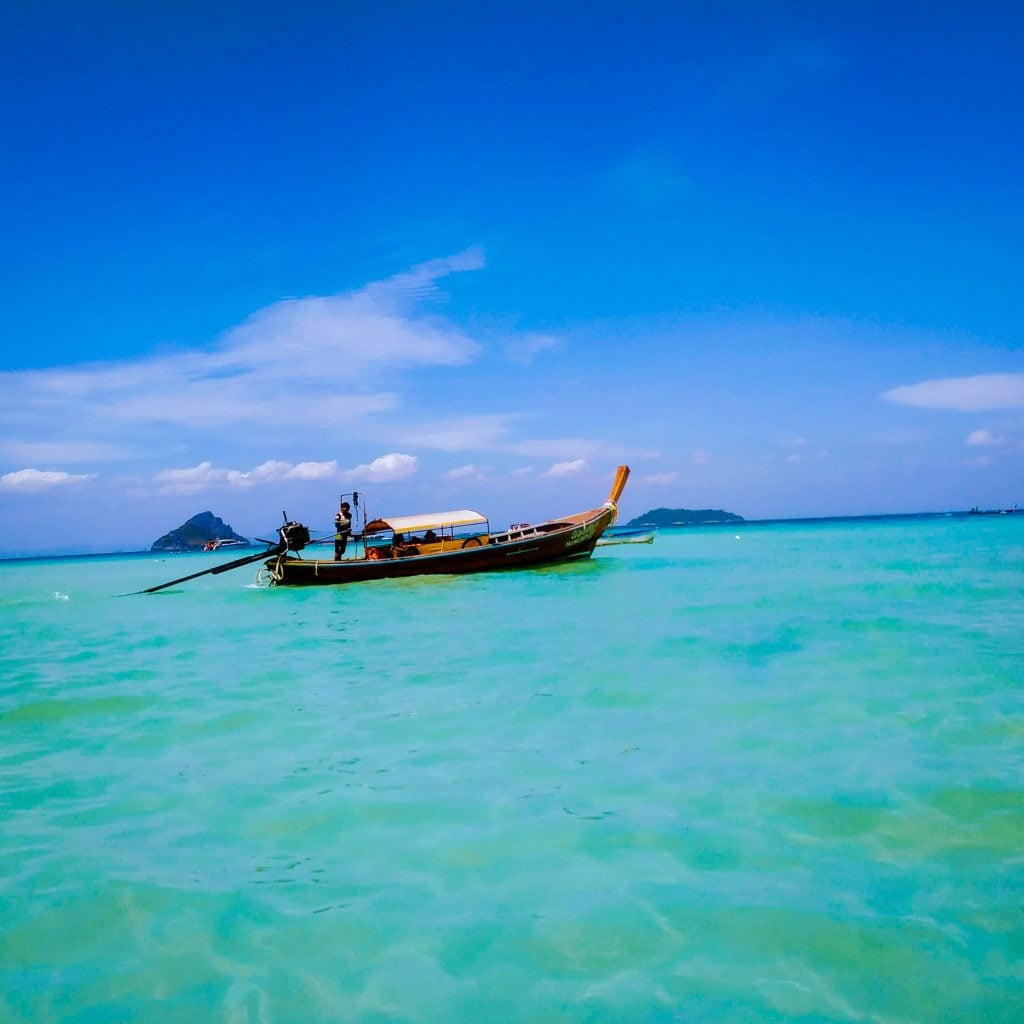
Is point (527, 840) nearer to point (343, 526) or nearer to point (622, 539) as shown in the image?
point (343, 526)

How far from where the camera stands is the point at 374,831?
18.4 feet

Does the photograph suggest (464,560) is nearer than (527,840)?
No

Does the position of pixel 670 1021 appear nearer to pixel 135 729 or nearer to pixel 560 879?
pixel 560 879

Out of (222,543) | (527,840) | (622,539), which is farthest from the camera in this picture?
(622,539)

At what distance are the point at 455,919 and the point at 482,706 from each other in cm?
492

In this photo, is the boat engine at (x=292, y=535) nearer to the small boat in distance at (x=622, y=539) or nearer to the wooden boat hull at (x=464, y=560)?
the wooden boat hull at (x=464, y=560)

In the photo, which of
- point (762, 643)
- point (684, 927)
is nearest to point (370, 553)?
point (762, 643)

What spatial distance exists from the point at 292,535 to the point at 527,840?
25.1m

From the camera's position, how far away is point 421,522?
30.3 metres

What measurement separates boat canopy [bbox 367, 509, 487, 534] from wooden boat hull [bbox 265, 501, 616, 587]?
1.21m

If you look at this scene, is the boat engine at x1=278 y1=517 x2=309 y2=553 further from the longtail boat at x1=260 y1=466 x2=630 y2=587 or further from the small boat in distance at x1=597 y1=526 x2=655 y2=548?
the small boat in distance at x1=597 y1=526 x2=655 y2=548

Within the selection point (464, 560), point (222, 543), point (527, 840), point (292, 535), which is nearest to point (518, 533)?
point (464, 560)

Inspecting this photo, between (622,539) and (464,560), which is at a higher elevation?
(622,539)

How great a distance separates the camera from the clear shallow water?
374 cm
